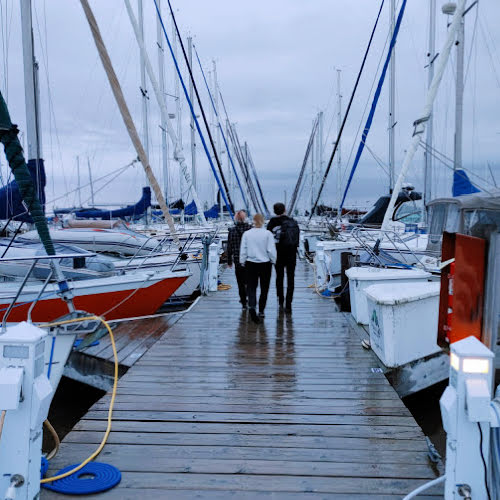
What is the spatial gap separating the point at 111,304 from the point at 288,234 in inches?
129

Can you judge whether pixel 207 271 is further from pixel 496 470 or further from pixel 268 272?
pixel 496 470

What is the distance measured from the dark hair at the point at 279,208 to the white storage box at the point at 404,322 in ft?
7.99

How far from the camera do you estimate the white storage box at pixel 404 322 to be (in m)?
4.88

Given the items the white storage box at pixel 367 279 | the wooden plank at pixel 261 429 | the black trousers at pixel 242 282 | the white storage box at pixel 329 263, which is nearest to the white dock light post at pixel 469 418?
the wooden plank at pixel 261 429

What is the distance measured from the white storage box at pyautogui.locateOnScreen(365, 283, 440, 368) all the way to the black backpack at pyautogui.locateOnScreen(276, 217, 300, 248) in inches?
85.9

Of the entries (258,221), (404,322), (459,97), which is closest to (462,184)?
(459,97)

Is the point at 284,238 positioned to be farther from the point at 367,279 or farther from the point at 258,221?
the point at 367,279

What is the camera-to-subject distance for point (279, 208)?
731 cm

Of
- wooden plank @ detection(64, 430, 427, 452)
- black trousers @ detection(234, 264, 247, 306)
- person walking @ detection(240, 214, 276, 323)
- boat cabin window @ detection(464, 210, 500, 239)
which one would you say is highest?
boat cabin window @ detection(464, 210, 500, 239)

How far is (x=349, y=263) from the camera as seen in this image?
340 inches

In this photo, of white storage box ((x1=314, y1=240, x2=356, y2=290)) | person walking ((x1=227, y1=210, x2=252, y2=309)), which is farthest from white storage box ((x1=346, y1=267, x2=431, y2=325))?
white storage box ((x1=314, y1=240, x2=356, y2=290))

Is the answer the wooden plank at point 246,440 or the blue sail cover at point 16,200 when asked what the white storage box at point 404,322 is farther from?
the blue sail cover at point 16,200

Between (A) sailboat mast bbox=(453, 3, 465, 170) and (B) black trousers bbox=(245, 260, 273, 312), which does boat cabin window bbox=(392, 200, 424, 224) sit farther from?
(B) black trousers bbox=(245, 260, 273, 312)

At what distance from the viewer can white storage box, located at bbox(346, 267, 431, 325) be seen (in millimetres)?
6434
